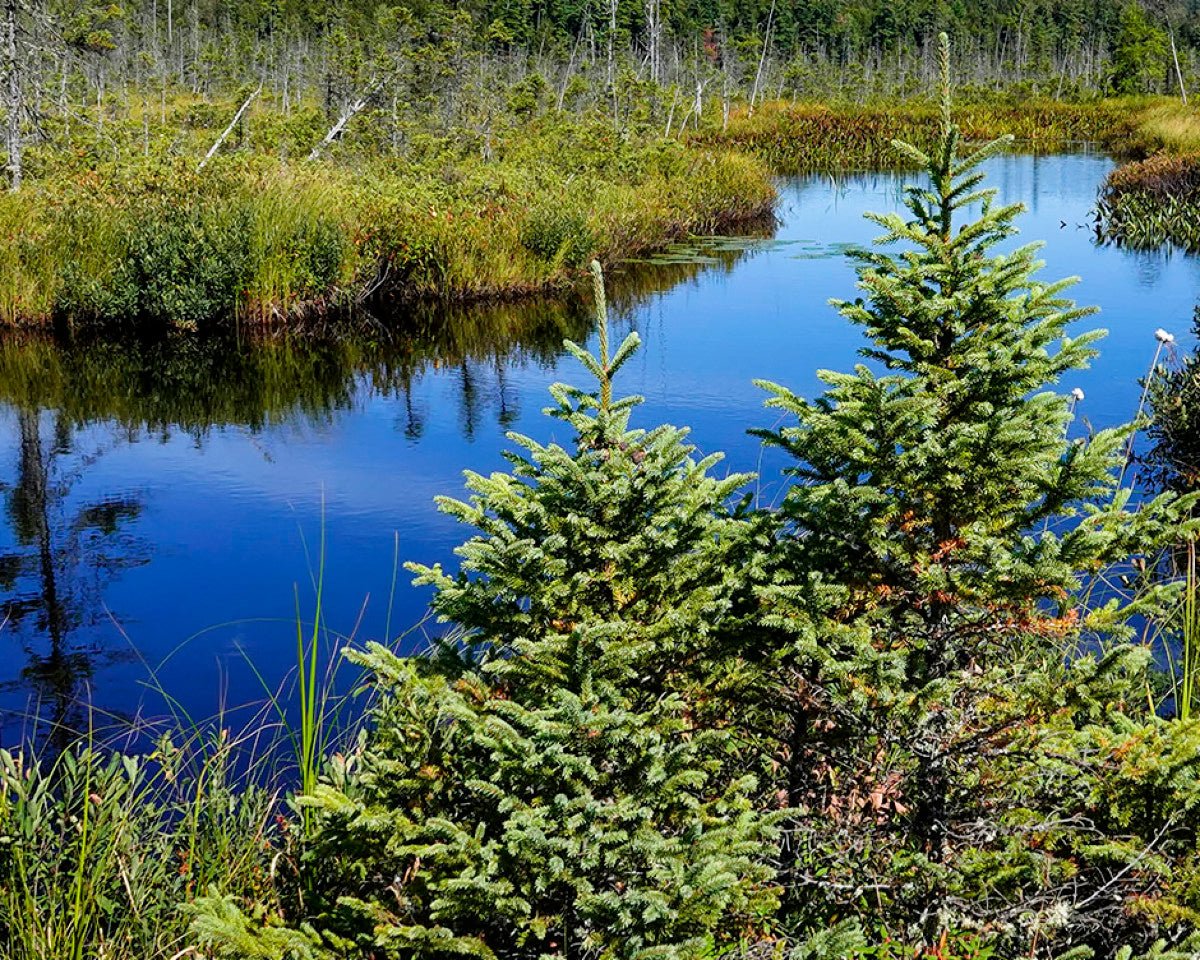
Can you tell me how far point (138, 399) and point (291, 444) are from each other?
2.14 metres

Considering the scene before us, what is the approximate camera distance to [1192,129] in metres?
32.4

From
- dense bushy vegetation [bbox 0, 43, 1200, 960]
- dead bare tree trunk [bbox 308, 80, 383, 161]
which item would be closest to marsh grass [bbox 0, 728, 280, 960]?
dense bushy vegetation [bbox 0, 43, 1200, 960]

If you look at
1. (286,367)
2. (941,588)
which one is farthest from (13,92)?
(941,588)

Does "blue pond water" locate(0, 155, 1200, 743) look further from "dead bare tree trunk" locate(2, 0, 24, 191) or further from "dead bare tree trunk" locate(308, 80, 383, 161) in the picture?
"dead bare tree trunk" locate(308, 80, 383, 161)

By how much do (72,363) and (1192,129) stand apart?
28388 mm

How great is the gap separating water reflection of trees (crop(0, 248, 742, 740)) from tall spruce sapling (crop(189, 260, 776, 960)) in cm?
366

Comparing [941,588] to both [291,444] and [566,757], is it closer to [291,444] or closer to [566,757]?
[566,757]

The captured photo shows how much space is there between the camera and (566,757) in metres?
2.68

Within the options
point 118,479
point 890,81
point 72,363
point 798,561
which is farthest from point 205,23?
point 798,561

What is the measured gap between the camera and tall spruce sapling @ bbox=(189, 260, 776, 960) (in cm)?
270

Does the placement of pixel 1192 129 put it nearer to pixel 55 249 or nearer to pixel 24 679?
pixel 55 249

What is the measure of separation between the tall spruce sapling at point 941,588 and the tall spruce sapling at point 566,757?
24cm

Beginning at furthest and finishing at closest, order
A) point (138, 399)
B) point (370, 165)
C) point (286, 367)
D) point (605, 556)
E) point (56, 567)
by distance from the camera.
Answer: point (370, 165) → point (286, 367) → point (138, 399) → point (56, 567) → point (605, 556)

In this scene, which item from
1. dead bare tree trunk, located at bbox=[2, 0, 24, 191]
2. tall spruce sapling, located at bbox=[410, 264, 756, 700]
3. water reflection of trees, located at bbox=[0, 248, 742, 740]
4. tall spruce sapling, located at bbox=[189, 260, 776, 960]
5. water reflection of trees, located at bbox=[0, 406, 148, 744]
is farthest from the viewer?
dead bare tree trunk, located at bbox=[2, 0, 24, 191]
